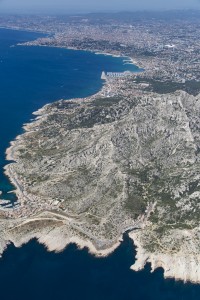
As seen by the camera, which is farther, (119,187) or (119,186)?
(119,186)

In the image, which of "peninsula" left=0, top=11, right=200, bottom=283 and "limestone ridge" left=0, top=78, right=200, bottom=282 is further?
"limestone ridge" left=0, top=78, right=200, bottom=282

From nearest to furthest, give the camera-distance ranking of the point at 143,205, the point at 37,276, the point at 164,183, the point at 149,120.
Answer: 1. the point at 37,276
2. the point at 143,205
3. the point at 164,183
4. the point at 149,120

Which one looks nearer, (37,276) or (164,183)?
(37,276)

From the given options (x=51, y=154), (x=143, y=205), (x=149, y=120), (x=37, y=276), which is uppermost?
(x=149, y=120)

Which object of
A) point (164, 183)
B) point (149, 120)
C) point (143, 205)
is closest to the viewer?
point (143, 205)

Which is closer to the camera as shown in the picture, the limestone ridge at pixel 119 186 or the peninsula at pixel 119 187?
the peninsula at pixel 119 187

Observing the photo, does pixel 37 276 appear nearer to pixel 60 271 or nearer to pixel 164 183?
pixel 60 271

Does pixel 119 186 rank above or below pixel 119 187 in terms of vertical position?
above

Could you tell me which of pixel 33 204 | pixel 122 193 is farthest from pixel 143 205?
pixel 33 204
